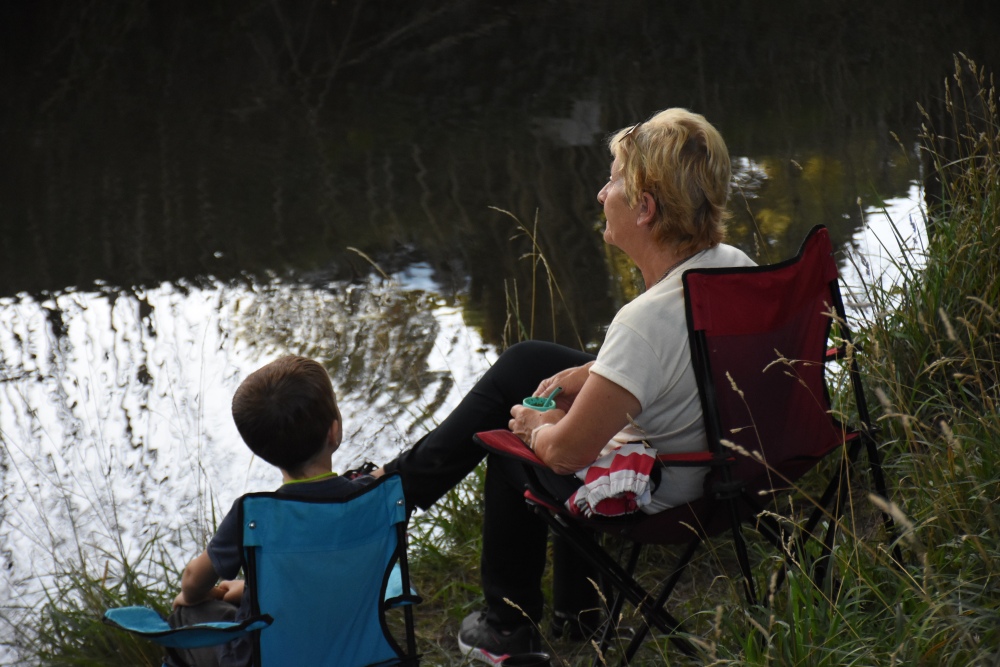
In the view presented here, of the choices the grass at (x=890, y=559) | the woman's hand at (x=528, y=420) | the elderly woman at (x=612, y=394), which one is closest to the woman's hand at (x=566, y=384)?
the elderly woman at (x=612, y=394)

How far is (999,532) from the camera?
6.45 feet

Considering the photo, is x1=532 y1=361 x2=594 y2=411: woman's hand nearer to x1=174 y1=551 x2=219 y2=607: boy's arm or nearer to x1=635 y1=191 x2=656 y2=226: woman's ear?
x1=635 y1=191 x2=656 y2=226: woman's ear

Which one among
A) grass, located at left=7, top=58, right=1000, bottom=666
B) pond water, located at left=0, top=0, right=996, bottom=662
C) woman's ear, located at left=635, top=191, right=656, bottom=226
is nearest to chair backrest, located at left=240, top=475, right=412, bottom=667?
grass, located at left=7, top=58, right=1000, bottom=666

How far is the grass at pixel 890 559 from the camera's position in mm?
1892

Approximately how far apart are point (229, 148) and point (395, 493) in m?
6.25

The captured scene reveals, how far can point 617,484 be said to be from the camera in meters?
2.07

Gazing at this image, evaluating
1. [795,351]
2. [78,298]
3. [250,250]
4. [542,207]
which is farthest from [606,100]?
[795,351]

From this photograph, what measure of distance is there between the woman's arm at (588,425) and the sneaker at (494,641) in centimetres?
55

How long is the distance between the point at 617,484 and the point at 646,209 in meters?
0.54

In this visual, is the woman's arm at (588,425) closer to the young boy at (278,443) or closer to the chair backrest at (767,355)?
the chair backrest at (767,355)

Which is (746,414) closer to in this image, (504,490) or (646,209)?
(646,209)

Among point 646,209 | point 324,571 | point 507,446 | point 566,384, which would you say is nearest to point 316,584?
point 324,571

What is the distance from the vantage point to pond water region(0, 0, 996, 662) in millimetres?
3885

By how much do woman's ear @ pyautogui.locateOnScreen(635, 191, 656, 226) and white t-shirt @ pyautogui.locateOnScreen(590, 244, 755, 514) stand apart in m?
0.11
